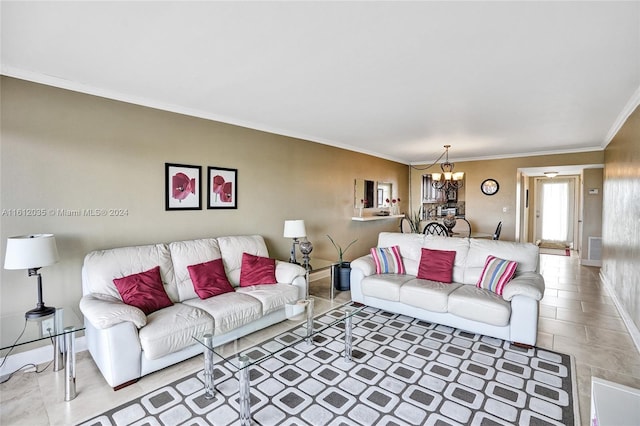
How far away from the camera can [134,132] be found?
3254 millimetres

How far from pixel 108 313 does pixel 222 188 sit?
205cm

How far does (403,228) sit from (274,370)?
5.93 metres

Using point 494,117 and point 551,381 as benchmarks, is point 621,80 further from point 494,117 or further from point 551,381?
point 551,381

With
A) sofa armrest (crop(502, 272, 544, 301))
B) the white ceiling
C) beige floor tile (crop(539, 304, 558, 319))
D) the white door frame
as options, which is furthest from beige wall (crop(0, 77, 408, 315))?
the white door frame

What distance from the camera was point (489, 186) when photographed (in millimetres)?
7242

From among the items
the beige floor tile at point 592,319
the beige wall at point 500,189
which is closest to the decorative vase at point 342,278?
the beige floor tile at point 592,319

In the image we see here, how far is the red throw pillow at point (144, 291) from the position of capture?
270cm

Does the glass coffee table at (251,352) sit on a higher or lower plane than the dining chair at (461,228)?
lower

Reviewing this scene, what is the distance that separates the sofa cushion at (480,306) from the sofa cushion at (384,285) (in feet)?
2.02

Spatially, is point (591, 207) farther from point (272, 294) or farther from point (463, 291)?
Result: point (272, 294)

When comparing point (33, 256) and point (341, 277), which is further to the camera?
point (341, 277)

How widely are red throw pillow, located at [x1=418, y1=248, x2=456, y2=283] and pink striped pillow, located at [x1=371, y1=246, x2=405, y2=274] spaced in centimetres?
29

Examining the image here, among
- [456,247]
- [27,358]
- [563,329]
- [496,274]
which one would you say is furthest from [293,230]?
[563,329]

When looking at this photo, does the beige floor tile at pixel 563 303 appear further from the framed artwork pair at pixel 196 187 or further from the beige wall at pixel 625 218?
the framed artwork pair at pixel 196 187
